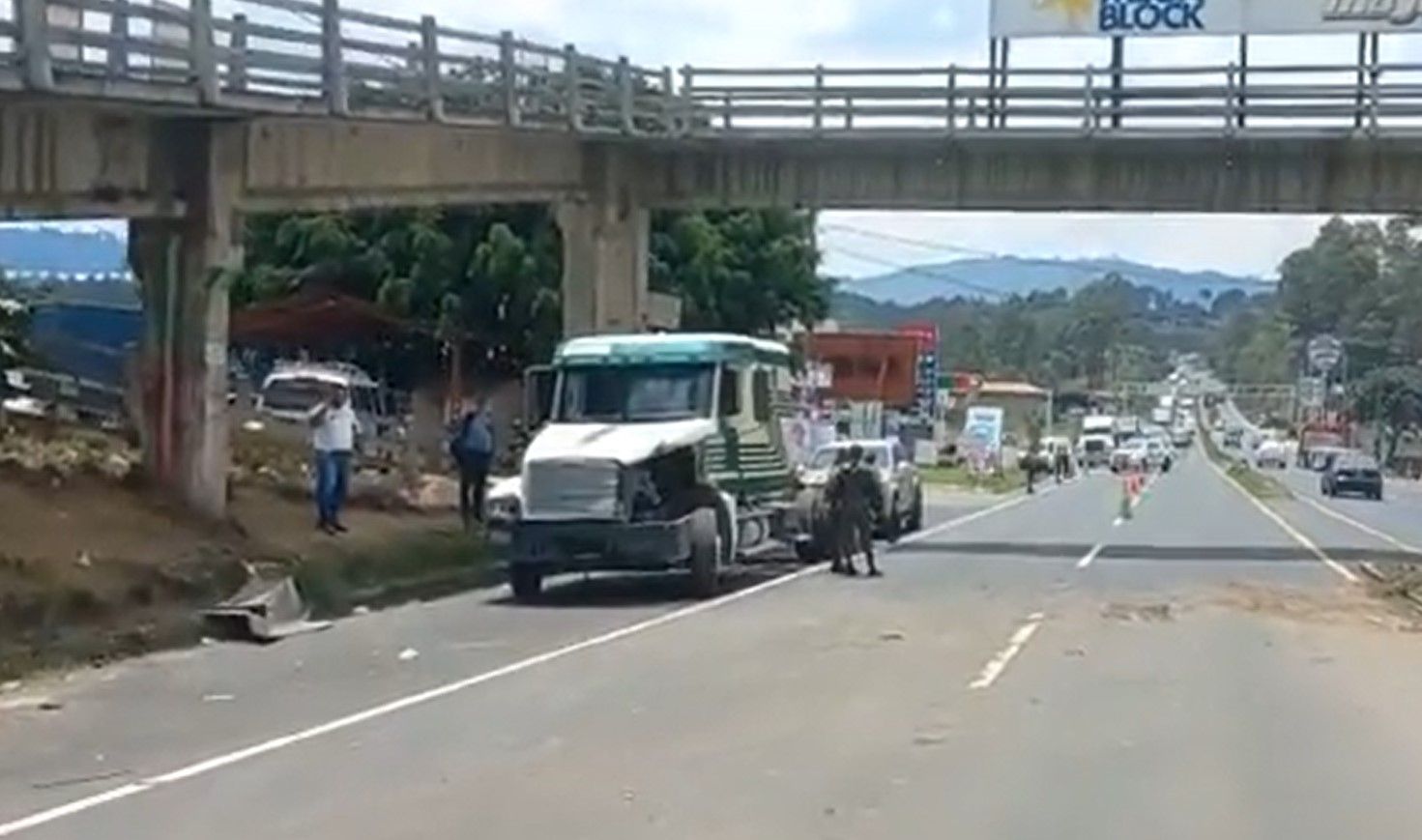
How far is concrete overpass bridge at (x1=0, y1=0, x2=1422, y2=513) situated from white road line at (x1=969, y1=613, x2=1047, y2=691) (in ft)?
32.4

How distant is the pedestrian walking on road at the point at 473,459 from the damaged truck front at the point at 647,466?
403 centimetres

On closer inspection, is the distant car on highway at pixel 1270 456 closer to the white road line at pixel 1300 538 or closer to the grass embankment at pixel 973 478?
the grass embankment at pixel 973 478

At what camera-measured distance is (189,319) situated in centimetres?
3078

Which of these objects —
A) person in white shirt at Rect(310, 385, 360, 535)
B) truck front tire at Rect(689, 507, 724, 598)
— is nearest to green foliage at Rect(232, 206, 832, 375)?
person in white shirt at Rect(310, 385, 360, 535)

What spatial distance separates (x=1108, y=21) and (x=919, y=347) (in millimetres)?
40071

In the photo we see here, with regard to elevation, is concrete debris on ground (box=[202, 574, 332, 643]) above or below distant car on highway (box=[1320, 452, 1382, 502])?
above

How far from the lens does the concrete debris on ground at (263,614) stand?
23766 mm

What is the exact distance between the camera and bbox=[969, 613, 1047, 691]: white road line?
19.9m

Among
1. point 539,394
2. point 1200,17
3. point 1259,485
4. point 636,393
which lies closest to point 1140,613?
point 636,393

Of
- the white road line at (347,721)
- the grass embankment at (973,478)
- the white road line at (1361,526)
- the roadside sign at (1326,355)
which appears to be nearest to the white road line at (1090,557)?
the white road line at (1361,526)

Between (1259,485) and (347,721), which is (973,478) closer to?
(1259,485)

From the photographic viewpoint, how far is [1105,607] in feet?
95.1

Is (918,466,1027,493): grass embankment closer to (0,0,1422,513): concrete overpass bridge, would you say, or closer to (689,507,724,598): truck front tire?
(0,0,1422,513): concrete overpass bridge

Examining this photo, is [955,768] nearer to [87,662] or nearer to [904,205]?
[87,662]
